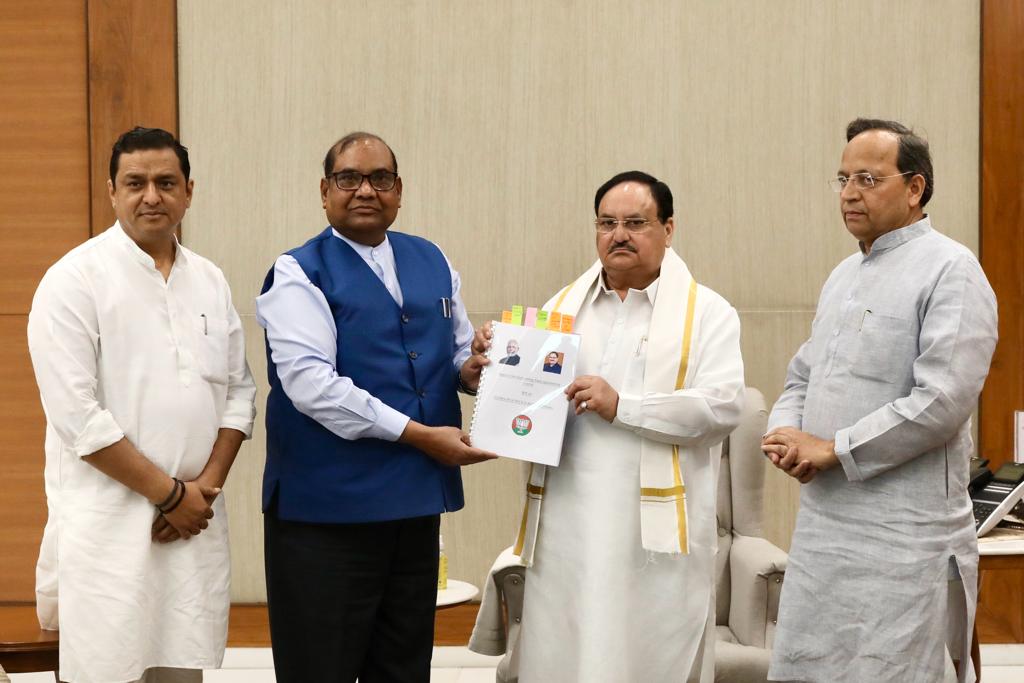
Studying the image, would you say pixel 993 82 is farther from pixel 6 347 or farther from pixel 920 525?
pixel 6 347

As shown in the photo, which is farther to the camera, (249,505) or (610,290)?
(249,505)

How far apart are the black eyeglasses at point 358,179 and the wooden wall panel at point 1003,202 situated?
2.77 metres

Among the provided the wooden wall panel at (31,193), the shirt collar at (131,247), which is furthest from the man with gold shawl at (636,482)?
the wooden wall panel at (31,193)

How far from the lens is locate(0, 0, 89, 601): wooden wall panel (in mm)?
4262

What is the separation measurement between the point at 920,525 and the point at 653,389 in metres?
0.66

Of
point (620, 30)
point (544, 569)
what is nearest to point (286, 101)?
point (620, 30)

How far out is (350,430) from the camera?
2.41 metres

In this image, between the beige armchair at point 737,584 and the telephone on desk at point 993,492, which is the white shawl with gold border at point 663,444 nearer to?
the beige armchair at point 737,584

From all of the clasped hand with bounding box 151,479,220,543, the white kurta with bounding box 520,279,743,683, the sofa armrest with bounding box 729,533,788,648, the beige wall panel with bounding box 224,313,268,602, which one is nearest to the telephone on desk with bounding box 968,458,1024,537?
the sofa armrest with bounding box 729,533,788,648

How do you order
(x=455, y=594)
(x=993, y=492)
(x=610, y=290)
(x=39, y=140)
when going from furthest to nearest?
(x=39, y=140), (x=455, y=594), (x=993, y=492), (x=610, y=290)

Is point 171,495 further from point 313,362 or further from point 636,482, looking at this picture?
point 636,482

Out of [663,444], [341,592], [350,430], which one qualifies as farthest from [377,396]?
[663,444]

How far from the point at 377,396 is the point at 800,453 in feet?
3.23

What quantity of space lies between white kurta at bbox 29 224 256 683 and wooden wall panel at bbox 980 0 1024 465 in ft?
10.3
